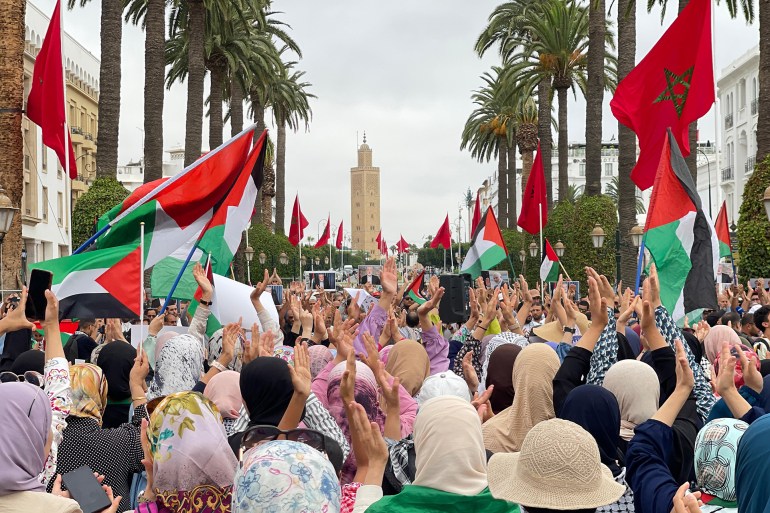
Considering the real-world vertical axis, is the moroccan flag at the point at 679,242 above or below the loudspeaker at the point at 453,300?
above

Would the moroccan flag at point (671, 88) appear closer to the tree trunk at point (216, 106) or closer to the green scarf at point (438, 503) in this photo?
the green scarf at point (438, 503)

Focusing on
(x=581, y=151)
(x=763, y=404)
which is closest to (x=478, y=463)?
(x=763, y=404)

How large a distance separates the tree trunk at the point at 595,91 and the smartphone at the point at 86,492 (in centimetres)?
2602

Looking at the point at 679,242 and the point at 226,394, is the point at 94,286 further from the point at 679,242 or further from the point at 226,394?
the point at 679,242

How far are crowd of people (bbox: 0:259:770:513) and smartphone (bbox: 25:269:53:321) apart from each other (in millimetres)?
352

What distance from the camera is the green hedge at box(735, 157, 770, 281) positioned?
1898 centimetres

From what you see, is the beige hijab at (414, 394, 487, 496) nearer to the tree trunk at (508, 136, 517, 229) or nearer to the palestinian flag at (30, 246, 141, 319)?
the palestinian flag at (30, 246, 141, 319)

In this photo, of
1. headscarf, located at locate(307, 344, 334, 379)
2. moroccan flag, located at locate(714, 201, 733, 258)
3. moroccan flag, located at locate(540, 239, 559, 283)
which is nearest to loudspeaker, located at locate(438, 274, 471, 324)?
headscarf, located at locate(307, 344, 334, 379)

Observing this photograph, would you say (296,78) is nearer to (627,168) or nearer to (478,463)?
(627,168)

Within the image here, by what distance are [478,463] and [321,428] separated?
156cm

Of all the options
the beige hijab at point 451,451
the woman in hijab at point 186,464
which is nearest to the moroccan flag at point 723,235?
the beige hijab at point 451,451

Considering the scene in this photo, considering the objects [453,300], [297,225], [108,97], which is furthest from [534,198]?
[297,225]

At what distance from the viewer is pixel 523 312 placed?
32.5 feet

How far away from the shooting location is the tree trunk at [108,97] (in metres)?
21.5
